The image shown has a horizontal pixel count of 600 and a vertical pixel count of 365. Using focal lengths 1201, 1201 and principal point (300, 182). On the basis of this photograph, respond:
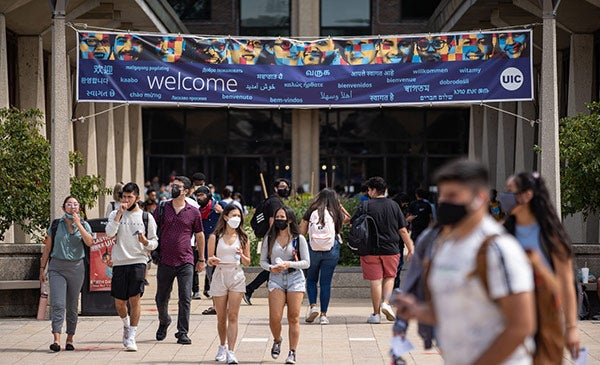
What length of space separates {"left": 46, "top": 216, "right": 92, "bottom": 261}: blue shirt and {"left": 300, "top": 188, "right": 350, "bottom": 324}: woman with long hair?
10.5 ft

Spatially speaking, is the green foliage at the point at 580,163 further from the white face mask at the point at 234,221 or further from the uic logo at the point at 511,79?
the white face mask at the point at 234,221

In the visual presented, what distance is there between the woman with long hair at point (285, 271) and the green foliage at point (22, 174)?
261 inches

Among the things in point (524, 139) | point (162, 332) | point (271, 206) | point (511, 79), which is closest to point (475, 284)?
point (162, 332)

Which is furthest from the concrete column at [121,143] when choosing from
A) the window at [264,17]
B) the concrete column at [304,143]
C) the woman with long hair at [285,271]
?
the woman with long hair at [285,271]

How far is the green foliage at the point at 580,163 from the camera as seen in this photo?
17.9m

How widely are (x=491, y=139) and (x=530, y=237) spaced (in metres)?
25.2

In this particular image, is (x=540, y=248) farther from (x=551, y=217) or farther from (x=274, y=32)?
(x=274, y=32)

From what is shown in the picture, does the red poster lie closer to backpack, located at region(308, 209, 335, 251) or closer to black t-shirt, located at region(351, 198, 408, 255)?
backpack, located at region(308, 209, 335, 251)

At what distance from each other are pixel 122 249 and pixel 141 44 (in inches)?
246

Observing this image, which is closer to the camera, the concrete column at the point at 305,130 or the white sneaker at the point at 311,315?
the white sneaker at the point at 311,315

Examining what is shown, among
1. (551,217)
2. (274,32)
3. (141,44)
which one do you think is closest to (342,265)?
(141,44)

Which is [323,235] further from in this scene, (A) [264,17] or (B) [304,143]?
(A) [264,17]

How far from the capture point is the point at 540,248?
7.28 metres

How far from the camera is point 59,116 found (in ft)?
53.6
